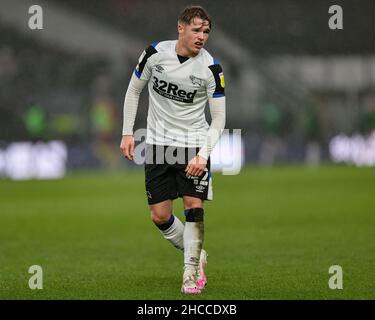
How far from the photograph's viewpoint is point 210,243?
459 inches

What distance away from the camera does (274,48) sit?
38875 mm

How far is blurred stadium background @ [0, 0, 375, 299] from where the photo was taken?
29.3 metres

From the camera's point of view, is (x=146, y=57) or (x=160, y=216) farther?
(x=160, y=216)

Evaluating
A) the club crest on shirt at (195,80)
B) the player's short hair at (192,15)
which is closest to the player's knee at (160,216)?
the club crest on shirt at (195,80)

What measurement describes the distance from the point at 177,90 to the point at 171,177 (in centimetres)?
76

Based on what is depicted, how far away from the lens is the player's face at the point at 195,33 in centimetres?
760

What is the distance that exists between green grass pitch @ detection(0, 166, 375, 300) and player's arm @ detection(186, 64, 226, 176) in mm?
1040

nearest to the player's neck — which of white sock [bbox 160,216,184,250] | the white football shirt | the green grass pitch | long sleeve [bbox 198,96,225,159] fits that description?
the white football shirt

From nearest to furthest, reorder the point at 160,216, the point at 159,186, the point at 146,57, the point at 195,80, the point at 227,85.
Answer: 1. the point at 195,80
2. the point at 146,57
3. the point at 159,186
4. the point at 160,216
5. the point at 227,85

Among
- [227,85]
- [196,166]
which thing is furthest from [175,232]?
[227,85]

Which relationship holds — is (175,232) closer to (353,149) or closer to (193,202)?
(193,202)
